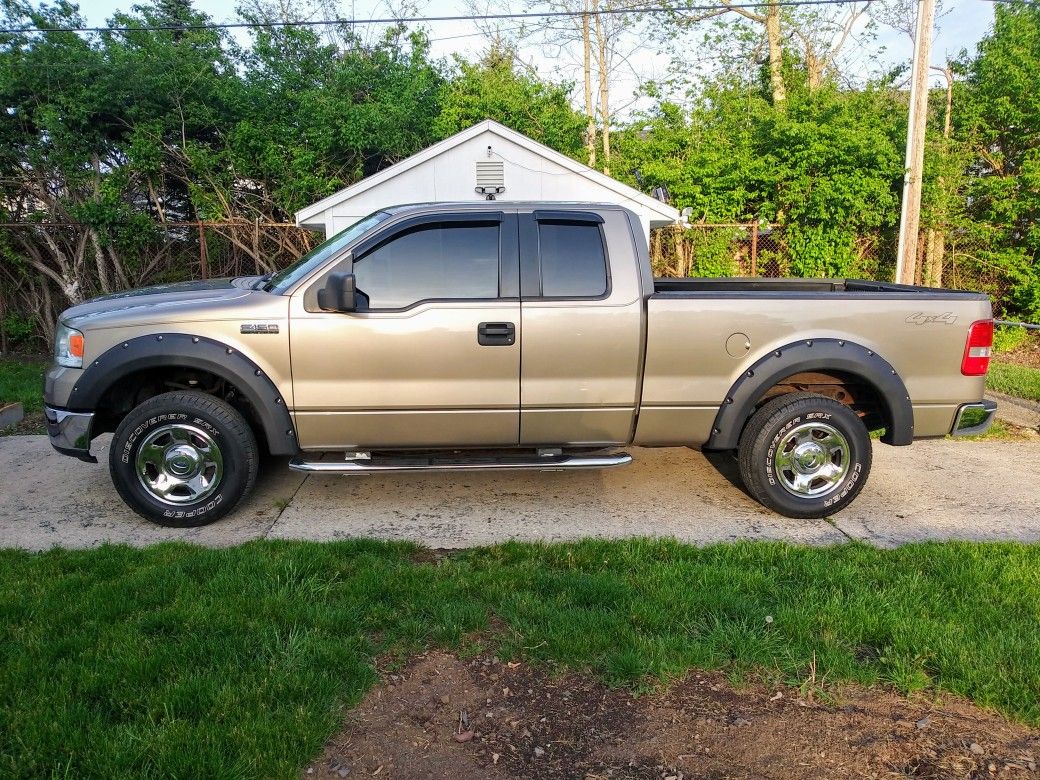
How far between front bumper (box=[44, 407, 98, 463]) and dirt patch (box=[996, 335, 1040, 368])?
470 inches

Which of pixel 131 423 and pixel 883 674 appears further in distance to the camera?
pixel 131 423

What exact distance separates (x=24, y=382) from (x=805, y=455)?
366 inches

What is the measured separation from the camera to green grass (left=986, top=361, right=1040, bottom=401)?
27.3ft

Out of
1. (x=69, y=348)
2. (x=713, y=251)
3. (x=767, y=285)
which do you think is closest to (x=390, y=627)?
(x=69, y=348)

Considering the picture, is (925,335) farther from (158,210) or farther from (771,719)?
(158,210)

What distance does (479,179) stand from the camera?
11.3 metres

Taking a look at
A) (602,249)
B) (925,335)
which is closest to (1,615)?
(602,249)

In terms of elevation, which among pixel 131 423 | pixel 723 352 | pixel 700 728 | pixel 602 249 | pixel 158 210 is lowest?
pixel 700 728

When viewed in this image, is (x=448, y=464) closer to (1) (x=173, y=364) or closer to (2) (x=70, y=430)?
(1) (x=173, y=364)

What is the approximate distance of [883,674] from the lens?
2967 mm

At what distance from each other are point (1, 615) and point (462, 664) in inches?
85.3

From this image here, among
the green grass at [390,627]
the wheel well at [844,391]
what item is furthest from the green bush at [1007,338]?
the green grass at [390,627]

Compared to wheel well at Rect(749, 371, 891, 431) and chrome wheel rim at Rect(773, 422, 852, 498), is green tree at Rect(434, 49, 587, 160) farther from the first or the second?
chrome wheel rim at Rect(773, 422, 852, 498)

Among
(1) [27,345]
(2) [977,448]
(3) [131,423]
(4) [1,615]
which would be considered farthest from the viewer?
(1) [27,345]
